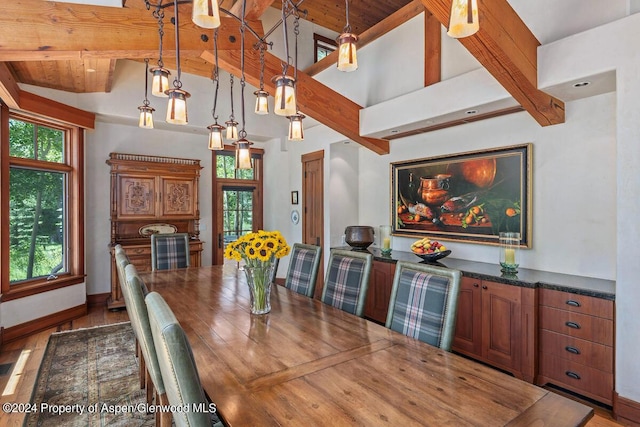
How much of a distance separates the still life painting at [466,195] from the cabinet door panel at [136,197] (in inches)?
138

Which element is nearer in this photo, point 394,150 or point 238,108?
point 394,150

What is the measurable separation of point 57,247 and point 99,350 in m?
1.83

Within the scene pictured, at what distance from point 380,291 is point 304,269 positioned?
1349 millimetres

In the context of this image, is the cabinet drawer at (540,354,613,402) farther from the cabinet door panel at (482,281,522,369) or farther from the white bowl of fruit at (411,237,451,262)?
the white bowl of fruit at (411,237,451,262)

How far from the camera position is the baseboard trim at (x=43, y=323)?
3701 millimetres

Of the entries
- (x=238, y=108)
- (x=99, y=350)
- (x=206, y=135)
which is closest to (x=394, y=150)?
(x=238, y=108)

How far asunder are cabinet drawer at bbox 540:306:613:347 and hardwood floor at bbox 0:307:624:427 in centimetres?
51

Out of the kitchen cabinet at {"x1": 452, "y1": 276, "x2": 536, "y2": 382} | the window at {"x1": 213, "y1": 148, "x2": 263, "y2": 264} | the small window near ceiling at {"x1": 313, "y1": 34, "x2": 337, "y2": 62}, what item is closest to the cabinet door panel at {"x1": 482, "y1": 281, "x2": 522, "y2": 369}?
the kitchen cabinet at {"x1": 452, "y1": 276, "x2": 536, "y2": 382}

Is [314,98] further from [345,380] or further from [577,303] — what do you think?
[345,380]

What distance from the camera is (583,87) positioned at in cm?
257

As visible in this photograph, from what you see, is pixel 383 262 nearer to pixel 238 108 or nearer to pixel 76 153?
pixel 238 108

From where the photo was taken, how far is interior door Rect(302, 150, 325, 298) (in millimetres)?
5168

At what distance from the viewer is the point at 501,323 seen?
2.82 metres

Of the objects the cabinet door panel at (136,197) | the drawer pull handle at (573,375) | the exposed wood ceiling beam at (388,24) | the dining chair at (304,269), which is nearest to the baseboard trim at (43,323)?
the cabinet door panel at (136,197)
